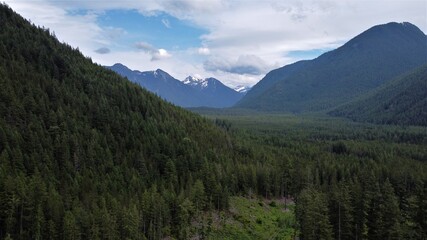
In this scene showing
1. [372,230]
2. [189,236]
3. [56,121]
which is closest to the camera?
[372,230]

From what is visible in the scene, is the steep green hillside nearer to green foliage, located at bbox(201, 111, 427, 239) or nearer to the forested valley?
the forested valley

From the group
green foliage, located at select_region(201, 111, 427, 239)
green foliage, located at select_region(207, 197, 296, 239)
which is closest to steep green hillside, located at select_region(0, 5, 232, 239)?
green foliage, located at select_region(207, 197, 296, 239)

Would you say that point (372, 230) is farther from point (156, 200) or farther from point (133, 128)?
point (133, 128)

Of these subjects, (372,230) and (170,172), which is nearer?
(372,230)

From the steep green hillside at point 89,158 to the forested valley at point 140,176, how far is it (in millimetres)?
411

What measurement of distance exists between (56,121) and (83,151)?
60.4 ft

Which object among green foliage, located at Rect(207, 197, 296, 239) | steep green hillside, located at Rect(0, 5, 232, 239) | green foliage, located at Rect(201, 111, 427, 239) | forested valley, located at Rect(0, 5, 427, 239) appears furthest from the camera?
green foliage, located at Rect(207, 197, 296, 239)

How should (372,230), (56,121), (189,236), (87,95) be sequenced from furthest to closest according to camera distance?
(87,95) < (56,121) < (189,236) < (372,230)

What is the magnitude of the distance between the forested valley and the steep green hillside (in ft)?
1.35

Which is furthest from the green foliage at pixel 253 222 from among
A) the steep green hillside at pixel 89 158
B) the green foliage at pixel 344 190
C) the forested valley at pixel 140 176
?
the steep green hillside at pixel 89 158

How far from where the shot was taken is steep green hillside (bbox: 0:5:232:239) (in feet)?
299

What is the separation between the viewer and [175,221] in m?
104

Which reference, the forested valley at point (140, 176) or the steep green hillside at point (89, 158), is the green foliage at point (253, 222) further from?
the steep green hillside at point (89, 158)

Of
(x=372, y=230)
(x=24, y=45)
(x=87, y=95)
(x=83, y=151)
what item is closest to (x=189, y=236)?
(x=372, y=230)
